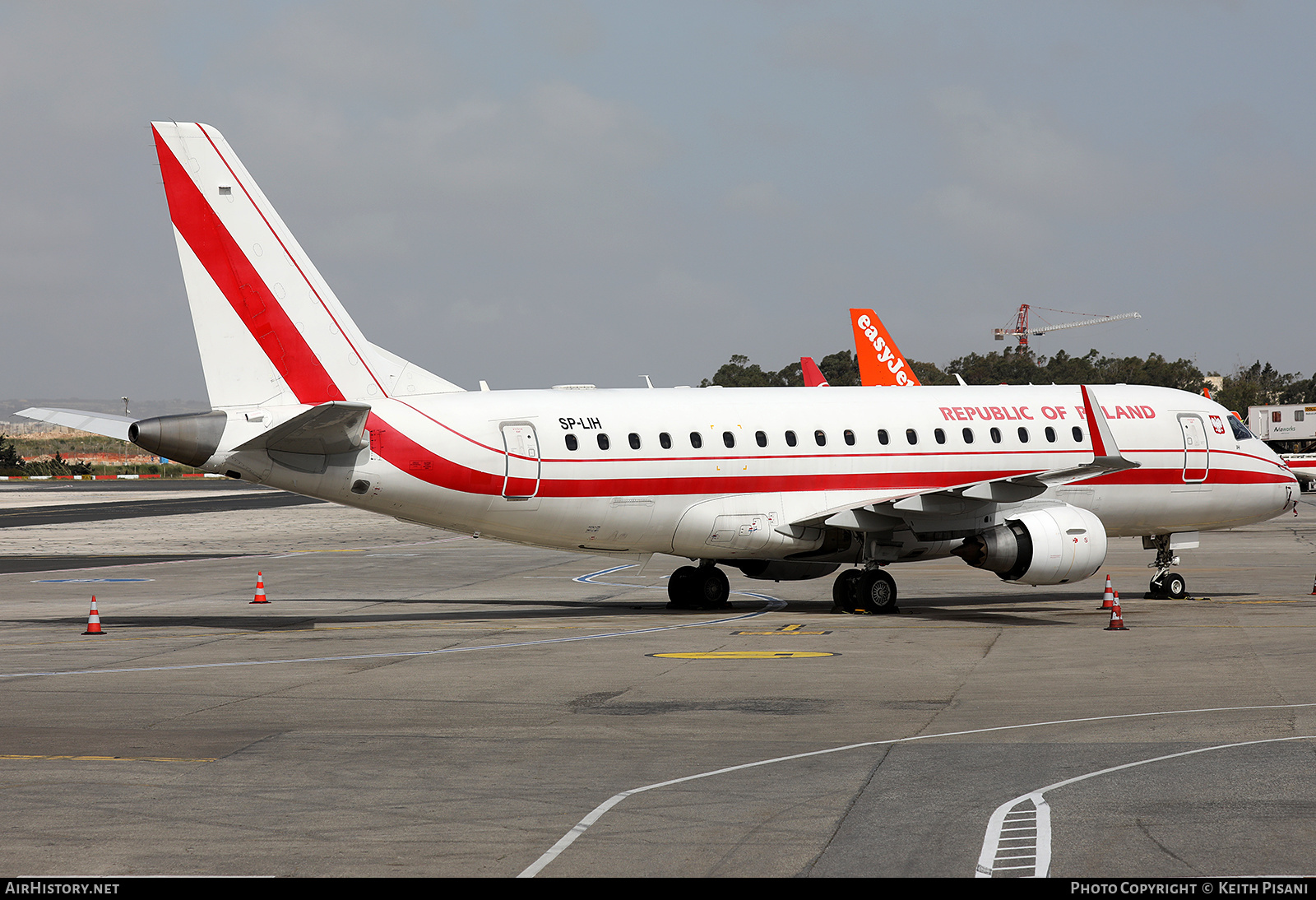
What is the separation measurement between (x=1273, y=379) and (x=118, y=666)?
202 meters

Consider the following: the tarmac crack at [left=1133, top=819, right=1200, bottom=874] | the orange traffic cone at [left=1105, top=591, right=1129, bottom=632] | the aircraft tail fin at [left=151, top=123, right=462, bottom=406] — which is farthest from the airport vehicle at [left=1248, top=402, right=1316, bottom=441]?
the tarmac crack at [left=1133, top=819, right=1200, bottom=874]

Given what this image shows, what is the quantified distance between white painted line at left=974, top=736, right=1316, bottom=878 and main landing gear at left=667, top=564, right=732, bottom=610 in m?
15.8

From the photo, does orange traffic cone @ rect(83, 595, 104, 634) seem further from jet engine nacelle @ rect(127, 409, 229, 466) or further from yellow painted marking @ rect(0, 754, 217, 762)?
yellow painted marking @ rect(0, 754, 217, 762)

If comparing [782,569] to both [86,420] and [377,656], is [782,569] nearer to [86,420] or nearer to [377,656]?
[377,656]

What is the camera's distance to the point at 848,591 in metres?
26.6

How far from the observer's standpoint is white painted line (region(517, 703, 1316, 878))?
9641 millimetres

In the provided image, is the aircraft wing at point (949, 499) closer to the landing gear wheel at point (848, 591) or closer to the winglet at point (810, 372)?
the landing gear wheel at point (848, 591)

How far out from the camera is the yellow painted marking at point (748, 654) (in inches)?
801

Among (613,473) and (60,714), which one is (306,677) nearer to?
(60,714)

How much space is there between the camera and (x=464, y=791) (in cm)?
1161

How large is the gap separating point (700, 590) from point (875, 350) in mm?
33314

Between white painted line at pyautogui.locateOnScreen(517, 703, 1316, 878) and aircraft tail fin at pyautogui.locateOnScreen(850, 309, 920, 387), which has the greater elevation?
aircraft tail fin at pyautogui.locateOnScreen(850, 309, 920, 387)

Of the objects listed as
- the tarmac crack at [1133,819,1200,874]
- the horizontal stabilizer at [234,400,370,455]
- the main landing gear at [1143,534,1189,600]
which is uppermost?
the horizontal stabilizer at [234,400,370,455]

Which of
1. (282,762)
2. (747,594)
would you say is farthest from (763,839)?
(747,594)
